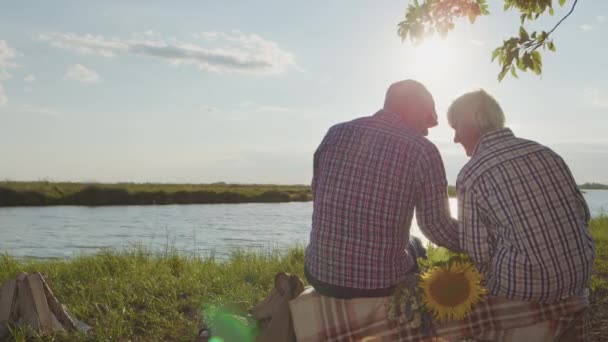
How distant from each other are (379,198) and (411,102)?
1.77 feet

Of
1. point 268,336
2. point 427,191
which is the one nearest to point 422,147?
point 427,191

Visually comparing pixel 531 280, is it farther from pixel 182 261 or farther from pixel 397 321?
pixel 182 261

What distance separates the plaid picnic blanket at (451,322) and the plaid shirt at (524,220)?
0.12 meters

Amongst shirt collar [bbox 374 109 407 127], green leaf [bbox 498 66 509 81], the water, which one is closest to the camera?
shirt collar [bbox 374 109 407 127]

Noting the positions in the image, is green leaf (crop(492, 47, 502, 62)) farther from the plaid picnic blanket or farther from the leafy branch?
the plaid picnic blanket

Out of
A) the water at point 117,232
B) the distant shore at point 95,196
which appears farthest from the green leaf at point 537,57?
the distant shore at point 95,196

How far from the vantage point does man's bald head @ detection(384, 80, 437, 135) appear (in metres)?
3.11

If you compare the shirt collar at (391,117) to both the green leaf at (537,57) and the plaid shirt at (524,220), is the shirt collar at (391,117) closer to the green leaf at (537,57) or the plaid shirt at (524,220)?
the plaid shirt at (524,220)

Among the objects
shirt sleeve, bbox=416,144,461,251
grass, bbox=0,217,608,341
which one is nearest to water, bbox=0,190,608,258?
grass, bbox=0,217,608,341

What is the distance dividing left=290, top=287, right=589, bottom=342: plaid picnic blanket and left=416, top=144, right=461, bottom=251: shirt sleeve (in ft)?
1.32

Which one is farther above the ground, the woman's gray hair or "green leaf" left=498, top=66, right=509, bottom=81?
"green leaf" left=498, top=66, right=509, bottom=81

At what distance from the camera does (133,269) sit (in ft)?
21.0

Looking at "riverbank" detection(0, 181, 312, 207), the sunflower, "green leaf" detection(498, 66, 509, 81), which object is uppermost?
"green leaf" detection(498, 66, 509, 81)

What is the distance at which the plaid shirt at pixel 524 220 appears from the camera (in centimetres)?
281
